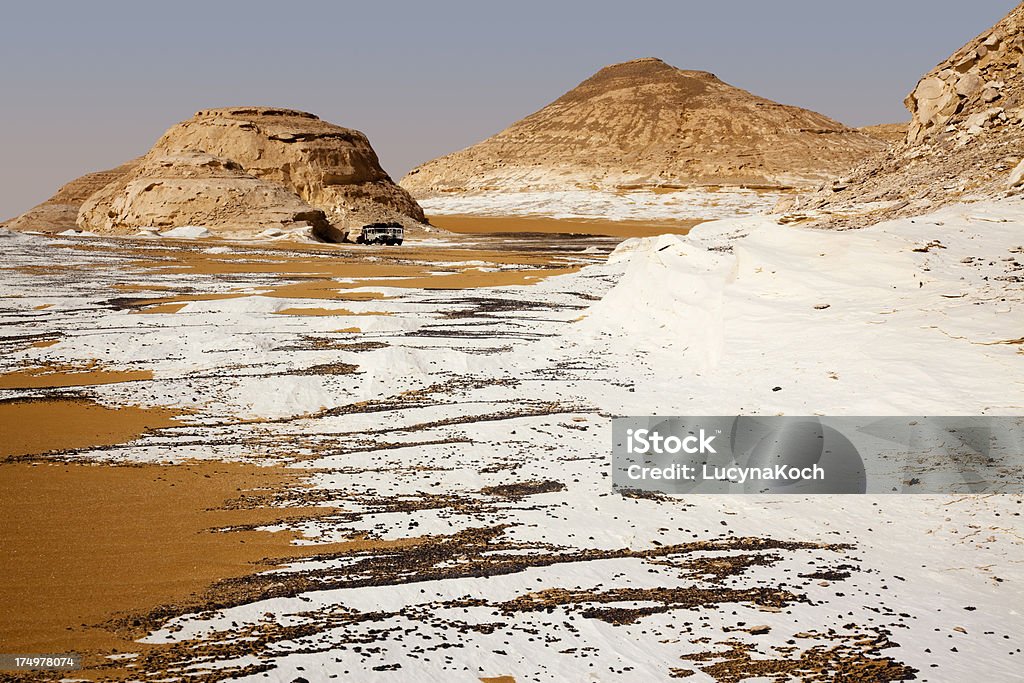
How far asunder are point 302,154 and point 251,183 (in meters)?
5.36

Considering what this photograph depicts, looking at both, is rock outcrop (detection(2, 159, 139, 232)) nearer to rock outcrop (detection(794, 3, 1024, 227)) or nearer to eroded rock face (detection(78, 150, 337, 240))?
eroded rock face (detection(78, 150, 337, 240))

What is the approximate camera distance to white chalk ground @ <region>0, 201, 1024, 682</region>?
418 centimetres

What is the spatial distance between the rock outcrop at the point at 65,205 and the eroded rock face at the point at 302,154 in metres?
9.46

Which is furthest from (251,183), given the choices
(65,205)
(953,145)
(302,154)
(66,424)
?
(66,424)

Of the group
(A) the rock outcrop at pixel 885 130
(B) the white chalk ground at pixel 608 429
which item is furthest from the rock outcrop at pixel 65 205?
(A) the rock outcrop at pixel 885 130

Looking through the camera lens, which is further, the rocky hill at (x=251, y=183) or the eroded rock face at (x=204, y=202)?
the rocky hill at (x=251, y=183)

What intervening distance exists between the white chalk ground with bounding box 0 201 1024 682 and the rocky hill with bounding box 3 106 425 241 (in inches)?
892

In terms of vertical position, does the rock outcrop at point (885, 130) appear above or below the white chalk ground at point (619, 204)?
above

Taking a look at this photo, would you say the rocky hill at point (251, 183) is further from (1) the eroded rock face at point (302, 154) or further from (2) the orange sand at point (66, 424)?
(2) the orange sand at point (66, 424)

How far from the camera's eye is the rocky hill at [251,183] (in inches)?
1510

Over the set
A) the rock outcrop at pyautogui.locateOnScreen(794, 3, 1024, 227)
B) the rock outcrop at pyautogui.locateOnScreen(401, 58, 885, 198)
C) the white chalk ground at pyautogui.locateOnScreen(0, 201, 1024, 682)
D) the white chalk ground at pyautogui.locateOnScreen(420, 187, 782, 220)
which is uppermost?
the rock outcrop at pyautogui.locateOnScreen(401, 58, 885, 198)

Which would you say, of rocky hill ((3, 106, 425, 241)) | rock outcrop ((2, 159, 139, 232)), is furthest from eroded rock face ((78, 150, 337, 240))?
rock outcrop ((2, 159, 139, 232))

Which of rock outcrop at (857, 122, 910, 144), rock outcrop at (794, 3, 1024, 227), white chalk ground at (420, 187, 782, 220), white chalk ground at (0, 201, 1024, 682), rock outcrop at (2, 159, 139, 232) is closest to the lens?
white chalk ground at (0, 201, 1024, 682)

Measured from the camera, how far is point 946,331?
8.99 m
